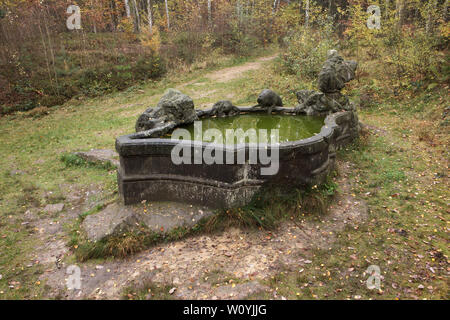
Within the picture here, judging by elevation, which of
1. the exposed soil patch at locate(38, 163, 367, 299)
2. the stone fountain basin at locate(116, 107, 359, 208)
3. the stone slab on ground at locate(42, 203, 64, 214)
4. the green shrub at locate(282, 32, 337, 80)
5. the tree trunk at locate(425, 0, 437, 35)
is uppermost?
the tree trunk at locate(425, 0, 437, 35)

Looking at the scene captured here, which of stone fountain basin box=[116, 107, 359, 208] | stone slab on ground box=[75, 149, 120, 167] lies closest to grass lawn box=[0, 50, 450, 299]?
stone slab on ground box=[75, 149, 120, 167]

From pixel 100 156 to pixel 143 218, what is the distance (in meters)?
4.19

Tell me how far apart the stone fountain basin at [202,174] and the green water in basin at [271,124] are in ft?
2.47

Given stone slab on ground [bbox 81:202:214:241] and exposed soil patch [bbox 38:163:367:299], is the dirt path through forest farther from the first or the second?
stone slab on ground [bbox 81:202:214:241]

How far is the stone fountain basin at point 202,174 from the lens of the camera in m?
5.36

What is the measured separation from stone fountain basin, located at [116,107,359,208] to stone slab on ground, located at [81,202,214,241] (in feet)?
0.51

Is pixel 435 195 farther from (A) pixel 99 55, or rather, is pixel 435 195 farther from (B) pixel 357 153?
(A) pixel 99 55

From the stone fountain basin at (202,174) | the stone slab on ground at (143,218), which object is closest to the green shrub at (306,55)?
the stone fountain basin at (202,174)

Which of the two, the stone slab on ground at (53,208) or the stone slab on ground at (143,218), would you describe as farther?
the stone slab on ground at (53,208)

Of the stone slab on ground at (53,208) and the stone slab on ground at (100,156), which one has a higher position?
the stone slab on ground at (100,156)

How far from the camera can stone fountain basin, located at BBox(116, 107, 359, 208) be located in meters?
5.36

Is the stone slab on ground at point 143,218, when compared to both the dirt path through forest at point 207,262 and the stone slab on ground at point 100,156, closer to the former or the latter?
the dirt path through forest at point 207,262

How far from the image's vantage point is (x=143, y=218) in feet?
17.9

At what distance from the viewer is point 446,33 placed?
34.3 feet
